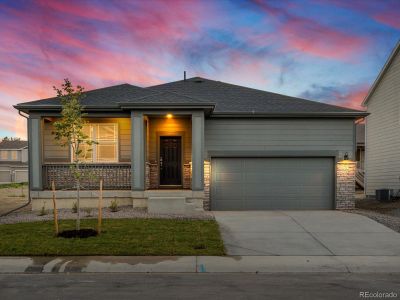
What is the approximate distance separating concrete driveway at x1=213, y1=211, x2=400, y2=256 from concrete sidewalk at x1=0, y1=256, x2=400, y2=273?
1.67ft

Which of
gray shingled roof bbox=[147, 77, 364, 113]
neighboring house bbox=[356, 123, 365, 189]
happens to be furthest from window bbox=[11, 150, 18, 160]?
neighboring house bbox=[356, 123, 365, 189]

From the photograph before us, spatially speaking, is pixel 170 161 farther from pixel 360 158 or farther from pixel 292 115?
pixel 360 158

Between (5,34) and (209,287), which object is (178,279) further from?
(5,34)

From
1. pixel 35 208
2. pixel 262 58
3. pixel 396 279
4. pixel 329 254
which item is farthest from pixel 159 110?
pixel 262 58

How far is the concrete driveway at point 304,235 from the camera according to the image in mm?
8078

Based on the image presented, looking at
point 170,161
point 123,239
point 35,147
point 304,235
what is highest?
point 35,147

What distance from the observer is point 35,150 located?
45.4 ft

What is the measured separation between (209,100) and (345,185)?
673cm

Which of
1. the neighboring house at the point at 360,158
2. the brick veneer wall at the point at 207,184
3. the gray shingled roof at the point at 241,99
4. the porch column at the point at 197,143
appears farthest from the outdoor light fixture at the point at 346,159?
the neighboring house at the point at 360,158

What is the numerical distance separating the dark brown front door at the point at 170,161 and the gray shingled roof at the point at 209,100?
2197mm

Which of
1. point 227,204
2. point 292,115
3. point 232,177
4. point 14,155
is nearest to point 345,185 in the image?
point 292,115

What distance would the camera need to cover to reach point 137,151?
43.9 ft

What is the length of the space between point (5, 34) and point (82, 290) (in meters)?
14.7

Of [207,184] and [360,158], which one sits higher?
[360,158]
